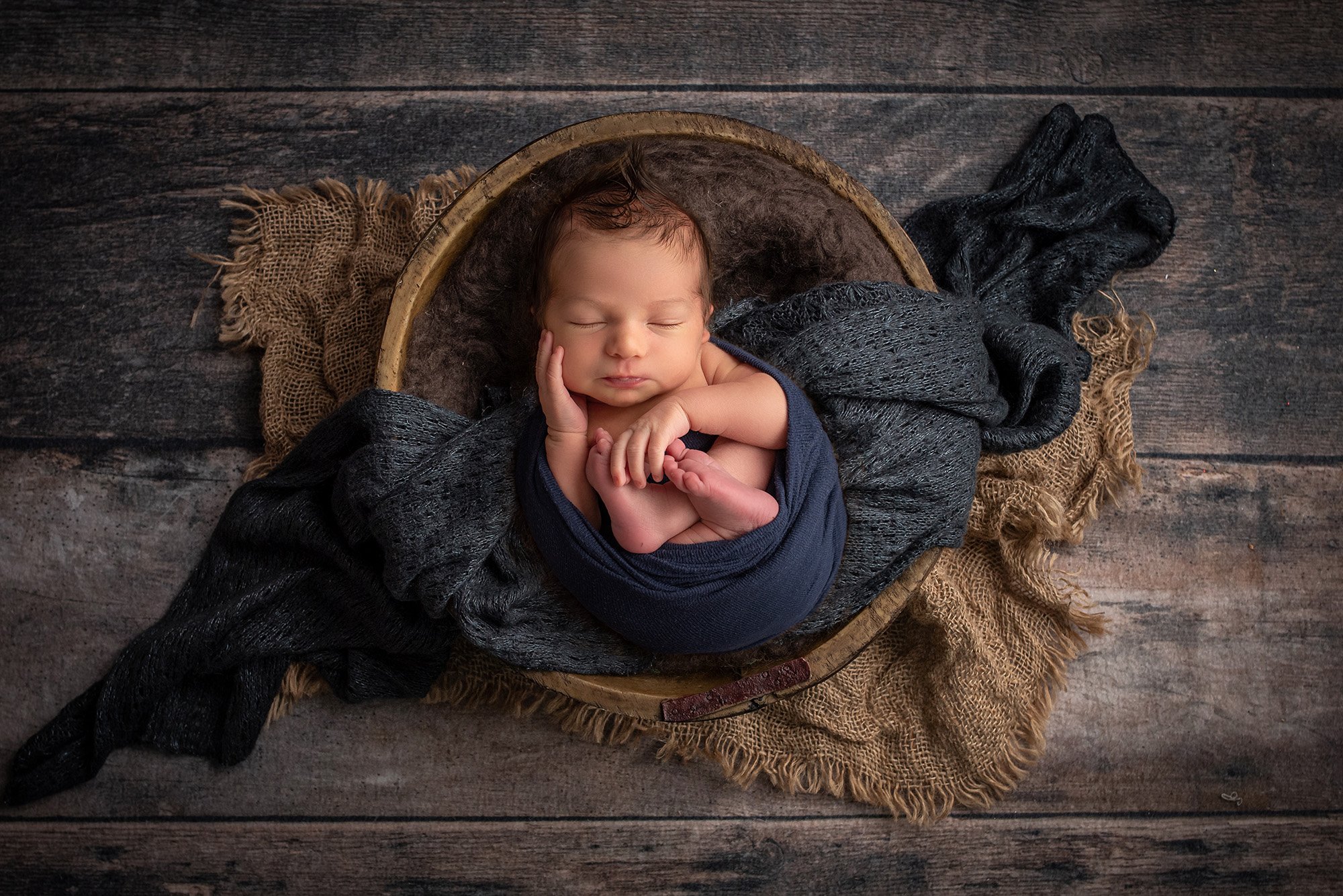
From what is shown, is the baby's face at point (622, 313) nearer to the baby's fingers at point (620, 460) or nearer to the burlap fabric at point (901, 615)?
the baby's fingers at point (620, 460)

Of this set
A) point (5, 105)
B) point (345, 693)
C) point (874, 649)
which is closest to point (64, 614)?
point (345, 693)

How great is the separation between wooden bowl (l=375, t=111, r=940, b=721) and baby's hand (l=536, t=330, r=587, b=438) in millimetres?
195

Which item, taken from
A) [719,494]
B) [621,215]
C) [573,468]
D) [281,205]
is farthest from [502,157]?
[719,494]

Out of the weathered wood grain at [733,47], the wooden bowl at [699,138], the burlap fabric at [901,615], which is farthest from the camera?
the weathered wood grain at [733,47]

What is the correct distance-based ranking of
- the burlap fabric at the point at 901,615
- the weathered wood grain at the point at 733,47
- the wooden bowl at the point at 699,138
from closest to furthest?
1. the wooden bowl at the point at 699,138
2. the burlap fabric at the point at 901,615
3. the weathered wood grain at the point at 733,47

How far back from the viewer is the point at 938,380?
107 centimetres

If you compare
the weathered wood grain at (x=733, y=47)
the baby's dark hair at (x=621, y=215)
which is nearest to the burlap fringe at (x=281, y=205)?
the weathered wood grain at (x=733, y=47)

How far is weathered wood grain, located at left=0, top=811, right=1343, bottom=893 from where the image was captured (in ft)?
4.07

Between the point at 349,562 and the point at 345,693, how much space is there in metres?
0.20

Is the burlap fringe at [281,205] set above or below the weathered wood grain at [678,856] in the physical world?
above

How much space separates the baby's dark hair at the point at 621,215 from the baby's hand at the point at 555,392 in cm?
7

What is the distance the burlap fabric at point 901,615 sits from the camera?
124cm

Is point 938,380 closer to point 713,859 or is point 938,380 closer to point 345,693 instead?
point 713,859

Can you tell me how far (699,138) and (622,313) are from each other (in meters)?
0.28
